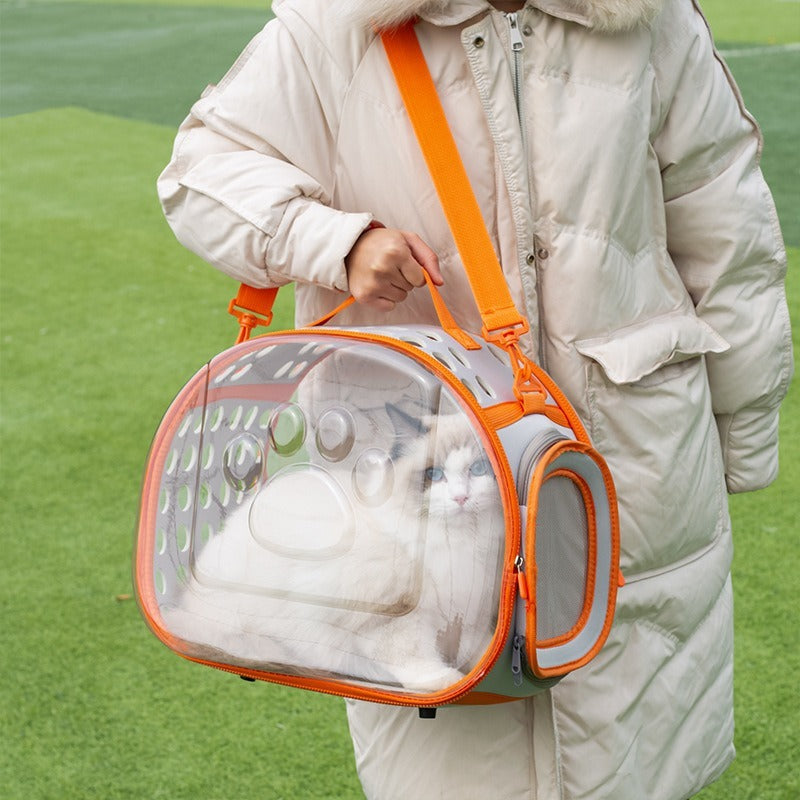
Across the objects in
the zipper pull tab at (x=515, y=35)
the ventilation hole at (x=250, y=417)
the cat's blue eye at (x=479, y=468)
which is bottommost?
the ventilation hole at (x=250, y=417)

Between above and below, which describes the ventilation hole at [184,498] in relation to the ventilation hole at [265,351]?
below

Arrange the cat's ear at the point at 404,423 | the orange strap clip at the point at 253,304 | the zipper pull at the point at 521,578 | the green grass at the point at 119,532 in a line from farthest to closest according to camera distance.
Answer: the green grass at the point at 119,532, the orange strap clip at the point at 253,304, the cat's ear at the point at 404,423, the zipper pull at the point at 521,578

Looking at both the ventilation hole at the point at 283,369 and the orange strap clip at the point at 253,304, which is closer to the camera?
the ventilation hole at the point at 283,369

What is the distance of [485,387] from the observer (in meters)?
1.69

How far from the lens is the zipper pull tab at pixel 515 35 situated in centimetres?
176

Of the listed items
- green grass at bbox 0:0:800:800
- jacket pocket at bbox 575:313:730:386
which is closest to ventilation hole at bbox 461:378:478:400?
jacket pocket at bbox 575:313:730:386

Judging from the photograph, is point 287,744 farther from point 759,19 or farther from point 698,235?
point 759,19

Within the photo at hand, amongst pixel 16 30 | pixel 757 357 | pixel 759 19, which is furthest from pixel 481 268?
pixel 16 30

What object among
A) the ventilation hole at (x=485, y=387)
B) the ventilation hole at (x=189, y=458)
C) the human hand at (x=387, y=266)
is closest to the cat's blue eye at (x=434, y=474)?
the ventilation hole at (x=485, y=387)

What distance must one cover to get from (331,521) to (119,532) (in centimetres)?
250

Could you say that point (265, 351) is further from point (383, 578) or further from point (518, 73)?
point (518, 73)

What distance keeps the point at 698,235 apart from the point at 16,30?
13.7 m

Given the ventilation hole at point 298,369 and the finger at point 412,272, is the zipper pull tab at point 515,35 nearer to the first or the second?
the finger at point 412,272

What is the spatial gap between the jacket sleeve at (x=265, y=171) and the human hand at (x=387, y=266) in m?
0.03
